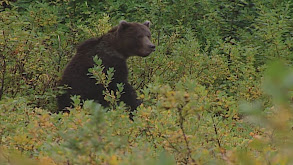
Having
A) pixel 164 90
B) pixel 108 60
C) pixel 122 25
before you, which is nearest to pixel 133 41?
pixel 122 25

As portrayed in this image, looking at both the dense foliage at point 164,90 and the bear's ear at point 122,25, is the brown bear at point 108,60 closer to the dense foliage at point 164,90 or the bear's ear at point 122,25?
the bear's ear at point 122,25

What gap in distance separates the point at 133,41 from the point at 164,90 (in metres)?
4.84

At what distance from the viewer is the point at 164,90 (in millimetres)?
3258

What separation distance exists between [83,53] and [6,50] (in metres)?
0.97

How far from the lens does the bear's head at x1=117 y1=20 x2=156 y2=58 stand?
794 cm

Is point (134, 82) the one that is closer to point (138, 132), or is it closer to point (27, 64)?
point (27, 64)

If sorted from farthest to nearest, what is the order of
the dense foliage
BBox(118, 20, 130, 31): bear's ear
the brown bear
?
BBox(118, 20, 130, 31): bear's ear < the brown bear < the dense foliage

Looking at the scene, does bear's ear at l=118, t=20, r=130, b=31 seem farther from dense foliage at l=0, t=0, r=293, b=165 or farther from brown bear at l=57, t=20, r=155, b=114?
dense foliage at l=0, t=0, r=293, b=165

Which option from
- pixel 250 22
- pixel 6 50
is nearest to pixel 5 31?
pixel 6 50

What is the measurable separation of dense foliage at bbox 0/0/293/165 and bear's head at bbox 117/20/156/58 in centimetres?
42

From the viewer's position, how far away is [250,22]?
1132 cm

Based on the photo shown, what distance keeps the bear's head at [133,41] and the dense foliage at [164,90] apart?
416 mm

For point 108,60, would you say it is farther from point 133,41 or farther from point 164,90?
point 164,90

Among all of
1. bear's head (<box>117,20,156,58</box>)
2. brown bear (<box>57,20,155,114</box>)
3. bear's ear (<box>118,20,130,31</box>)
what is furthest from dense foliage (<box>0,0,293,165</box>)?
bear's ear (<box>118,20,130,31</box>)
